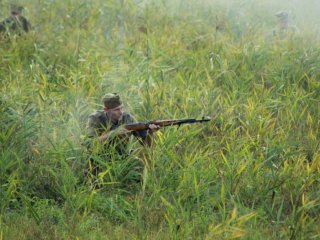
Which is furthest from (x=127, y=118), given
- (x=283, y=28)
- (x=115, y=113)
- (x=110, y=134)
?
(x=283, y=28)

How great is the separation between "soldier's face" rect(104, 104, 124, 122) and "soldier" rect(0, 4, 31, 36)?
293 cm

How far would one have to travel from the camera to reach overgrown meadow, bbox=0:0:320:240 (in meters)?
4.38

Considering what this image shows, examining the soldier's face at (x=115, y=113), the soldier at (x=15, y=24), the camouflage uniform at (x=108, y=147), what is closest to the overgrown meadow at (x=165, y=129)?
the camouflage uniform at (x=108, y=147)

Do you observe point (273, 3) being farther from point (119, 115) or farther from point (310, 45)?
point (119, 115)

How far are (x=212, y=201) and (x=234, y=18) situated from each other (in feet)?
15.7

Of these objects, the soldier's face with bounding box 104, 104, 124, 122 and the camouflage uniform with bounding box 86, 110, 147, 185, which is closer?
the camouflage uniform with bounding box 86, 110, 147, 185

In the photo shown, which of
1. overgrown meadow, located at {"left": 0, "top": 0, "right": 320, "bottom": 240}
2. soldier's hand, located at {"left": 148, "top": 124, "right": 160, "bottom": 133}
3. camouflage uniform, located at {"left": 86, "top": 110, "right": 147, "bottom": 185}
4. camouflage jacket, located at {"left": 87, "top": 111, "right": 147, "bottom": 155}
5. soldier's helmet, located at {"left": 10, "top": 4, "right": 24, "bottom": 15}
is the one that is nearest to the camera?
overgrown meadow, located at {"left": 0, "top": 0, "right": 320, "bottom": 240}

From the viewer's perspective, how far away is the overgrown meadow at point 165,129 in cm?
438

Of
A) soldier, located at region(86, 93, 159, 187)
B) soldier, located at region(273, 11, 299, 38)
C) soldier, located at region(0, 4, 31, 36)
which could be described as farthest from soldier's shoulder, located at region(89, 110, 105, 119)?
soldier, located at region(273, 11, 299, 38)

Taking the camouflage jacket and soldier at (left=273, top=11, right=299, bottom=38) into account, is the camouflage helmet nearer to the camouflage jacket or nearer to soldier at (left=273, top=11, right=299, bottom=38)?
the camouflage jacket

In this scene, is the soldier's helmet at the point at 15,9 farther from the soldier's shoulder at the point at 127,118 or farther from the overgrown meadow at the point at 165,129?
the soldier's shoulder at the point at 127,118

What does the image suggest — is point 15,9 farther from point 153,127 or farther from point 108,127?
point 153,127

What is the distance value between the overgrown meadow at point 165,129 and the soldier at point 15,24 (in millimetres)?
197

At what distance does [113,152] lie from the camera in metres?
4.83
